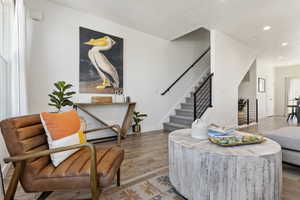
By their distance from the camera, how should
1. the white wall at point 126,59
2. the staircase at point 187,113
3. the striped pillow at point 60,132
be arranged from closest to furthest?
the striped pillow at point 60,132 < the white wall at point 126,59 < the staircase at point 187,113

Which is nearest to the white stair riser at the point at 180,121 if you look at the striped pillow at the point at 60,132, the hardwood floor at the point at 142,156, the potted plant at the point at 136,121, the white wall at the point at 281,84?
the hardwood floor at the point at 142,156

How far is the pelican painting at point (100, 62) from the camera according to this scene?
333 cm

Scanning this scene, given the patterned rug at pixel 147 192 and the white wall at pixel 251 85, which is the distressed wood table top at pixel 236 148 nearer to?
the patterned rug at pixel 147 192

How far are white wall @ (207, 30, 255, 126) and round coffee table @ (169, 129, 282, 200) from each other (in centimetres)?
273

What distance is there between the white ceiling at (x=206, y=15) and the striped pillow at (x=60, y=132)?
261 cm

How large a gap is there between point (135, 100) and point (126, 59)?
1.11 metres

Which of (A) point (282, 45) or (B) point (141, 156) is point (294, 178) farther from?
(A) point (282, 45)

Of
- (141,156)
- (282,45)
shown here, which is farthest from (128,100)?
(282,45)

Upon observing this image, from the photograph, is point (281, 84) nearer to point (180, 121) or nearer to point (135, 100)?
point (180, 121)

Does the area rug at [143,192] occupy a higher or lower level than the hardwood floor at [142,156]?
lower

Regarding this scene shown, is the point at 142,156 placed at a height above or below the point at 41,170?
below

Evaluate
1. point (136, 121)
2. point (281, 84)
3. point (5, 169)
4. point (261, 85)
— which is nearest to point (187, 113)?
point (136, 121)

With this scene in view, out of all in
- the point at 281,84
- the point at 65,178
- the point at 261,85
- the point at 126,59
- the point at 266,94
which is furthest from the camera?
the point at 281,84

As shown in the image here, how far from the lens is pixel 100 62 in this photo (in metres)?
3.54
